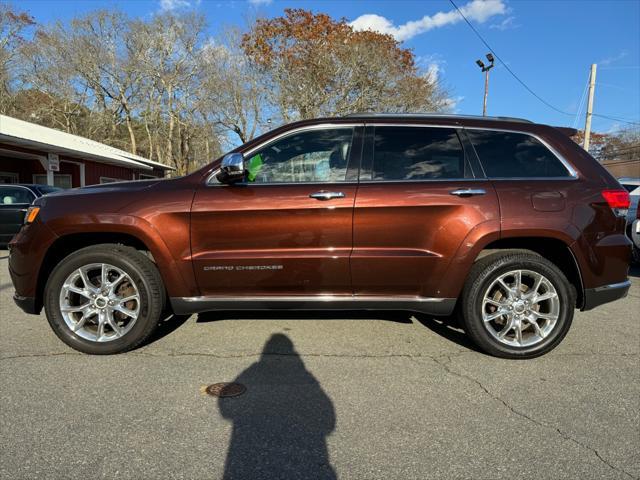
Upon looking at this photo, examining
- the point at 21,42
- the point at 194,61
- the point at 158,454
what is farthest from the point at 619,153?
the point at 158,454

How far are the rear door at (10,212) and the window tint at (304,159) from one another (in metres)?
8.43

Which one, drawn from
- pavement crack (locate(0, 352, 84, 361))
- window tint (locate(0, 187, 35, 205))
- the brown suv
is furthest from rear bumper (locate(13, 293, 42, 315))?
window tint (locate(0, 187, 35, 205))

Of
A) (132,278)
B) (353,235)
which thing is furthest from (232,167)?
(132,278)

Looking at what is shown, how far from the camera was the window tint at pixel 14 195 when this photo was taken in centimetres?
1008

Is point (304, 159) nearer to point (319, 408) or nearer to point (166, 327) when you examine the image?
point (319, 408)

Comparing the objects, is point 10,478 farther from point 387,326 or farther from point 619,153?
point 619,153

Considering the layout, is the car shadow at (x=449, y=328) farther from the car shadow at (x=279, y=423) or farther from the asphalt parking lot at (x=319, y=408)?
the car shadow at (x=279, y=423)

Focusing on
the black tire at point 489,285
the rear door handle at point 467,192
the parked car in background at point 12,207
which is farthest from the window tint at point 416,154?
the parked car in background at point 12,207

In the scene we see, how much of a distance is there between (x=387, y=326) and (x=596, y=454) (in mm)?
2196

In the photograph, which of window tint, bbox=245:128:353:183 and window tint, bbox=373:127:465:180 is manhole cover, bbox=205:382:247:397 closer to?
window tint, bbox=245:128:353:183

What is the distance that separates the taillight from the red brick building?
1516cm

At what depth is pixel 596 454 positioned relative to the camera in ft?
7.75

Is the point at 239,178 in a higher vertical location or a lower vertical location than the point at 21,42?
lower

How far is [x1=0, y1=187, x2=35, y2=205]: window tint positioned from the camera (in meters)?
10.1
